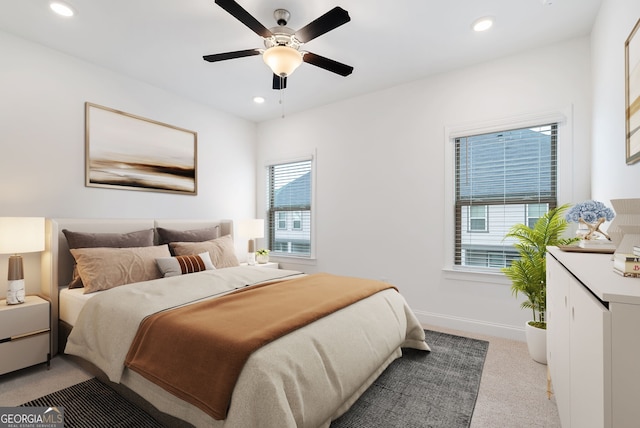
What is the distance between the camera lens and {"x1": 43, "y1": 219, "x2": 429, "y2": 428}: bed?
1.35m

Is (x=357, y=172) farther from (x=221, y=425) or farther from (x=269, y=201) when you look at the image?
(x=221, y=425)

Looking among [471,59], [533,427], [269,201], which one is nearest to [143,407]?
[533,427]

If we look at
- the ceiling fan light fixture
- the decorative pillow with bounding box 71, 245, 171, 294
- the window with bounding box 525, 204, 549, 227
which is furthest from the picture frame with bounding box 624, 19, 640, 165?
the decorative pillow with bounding box 71, 245, 171, 294

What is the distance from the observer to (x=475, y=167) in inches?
131

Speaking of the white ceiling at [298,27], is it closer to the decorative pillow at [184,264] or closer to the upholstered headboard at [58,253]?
the upholstered headboard at [58,253]

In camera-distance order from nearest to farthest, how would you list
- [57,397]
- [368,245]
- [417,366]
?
[57,397] < [417,366] < [368,245]

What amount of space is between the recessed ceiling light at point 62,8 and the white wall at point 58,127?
69cm

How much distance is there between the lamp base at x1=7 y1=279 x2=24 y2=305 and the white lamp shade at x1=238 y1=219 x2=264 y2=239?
2235 mm

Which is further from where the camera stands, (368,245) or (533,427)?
(368,245)

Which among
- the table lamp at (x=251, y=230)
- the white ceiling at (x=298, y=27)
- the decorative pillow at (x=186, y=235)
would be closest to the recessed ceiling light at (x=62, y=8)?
the white ceiling at (x=298, y=27)

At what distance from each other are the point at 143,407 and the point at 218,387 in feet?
2.81

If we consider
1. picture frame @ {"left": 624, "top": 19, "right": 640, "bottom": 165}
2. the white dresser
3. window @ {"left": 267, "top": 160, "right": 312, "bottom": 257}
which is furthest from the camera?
window @ {"left": 267, "top": 160, "right": 312, "bottom": 257}

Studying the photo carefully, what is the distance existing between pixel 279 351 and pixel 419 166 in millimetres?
2792

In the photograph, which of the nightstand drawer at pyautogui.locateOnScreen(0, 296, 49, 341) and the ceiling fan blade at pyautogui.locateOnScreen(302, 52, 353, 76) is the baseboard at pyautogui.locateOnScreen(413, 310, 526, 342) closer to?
the ceiling fan blade at pyautogui.locateOnScreen(302, 52, 353, 76)
